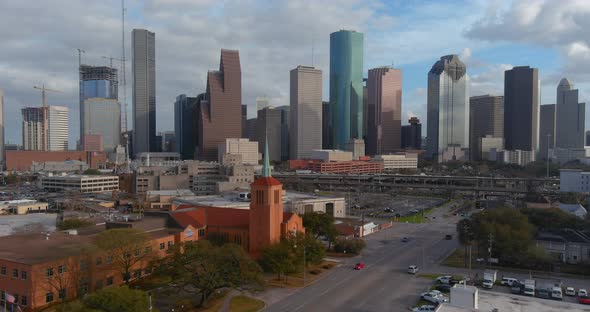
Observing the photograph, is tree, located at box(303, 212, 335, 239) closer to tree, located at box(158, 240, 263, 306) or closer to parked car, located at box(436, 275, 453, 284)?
parked car, located at box(436, 275, 453, 284)

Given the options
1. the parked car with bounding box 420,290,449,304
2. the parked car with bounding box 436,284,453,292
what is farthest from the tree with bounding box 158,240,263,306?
the parked car with bounding box 436,284,453,292

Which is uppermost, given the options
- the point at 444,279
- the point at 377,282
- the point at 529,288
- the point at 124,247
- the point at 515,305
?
the point at 124,247

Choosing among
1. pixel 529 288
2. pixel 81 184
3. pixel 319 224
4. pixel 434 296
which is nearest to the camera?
pixel 434 296

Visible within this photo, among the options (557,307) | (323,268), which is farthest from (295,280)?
(557,307)

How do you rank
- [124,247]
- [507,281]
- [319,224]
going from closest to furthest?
[124,247] → [507,281] → [319,224]

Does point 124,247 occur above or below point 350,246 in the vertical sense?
above

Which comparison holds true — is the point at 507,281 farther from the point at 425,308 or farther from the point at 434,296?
the point at 425,308

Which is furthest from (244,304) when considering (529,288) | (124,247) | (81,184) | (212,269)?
(81,184)
